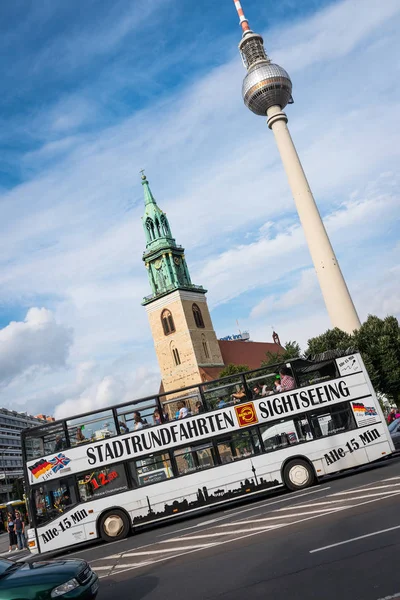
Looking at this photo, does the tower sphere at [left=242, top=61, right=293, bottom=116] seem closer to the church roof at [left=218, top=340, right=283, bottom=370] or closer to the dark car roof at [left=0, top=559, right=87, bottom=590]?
the church roof at [left=218, top=340, right=283, bottom=370]

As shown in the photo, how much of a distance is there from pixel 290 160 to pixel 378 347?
27708 millimetres

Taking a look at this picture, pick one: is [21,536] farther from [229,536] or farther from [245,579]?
[245,579]

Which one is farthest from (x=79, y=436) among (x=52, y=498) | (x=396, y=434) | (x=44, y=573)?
(x=396, y=434)

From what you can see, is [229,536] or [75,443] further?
[75,443]

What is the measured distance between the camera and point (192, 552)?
1024 centimetres

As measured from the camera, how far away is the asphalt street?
658 centimetres

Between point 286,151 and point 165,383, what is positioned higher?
point 286,151

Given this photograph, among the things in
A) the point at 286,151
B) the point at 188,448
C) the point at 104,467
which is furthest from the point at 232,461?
the point at 286,151

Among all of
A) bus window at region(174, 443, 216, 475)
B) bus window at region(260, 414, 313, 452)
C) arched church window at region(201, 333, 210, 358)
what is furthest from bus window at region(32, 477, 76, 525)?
arched church window at region(201, 333, 210, 358)

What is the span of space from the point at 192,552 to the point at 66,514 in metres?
7.02

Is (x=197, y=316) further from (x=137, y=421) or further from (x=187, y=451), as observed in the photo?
(x=187, y=451)

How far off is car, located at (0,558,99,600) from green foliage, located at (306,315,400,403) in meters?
32.3

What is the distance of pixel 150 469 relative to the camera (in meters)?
16.3

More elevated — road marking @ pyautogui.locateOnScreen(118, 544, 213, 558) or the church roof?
the church roof
